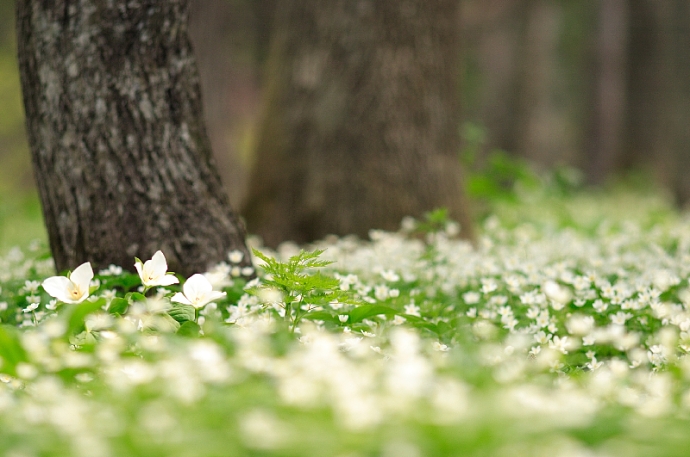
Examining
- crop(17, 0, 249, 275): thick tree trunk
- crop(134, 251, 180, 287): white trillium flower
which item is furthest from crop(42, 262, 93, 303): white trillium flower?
crop(17, 0, 249, 275): thick tree trunk

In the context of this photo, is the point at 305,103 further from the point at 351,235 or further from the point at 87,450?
the point at 87,450

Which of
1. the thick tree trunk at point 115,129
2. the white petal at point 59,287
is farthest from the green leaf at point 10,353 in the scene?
the thick tree trunk at point 115,129

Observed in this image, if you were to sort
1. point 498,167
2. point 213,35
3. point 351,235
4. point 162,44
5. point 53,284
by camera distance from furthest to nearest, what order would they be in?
point 213,35 → point 498,167 → point 351,235 → point 162,44 → point 53,284

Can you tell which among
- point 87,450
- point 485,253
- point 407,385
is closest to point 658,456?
point 407,385

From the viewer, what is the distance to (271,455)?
1.31m

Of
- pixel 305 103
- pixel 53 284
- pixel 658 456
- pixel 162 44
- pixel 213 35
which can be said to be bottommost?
pixel 658 456

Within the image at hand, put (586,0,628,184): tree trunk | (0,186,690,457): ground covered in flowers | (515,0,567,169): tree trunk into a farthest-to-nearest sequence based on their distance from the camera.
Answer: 1. (586,0,628,184): tree trunk
2. (515,0,567,169): tree trunk
3. (0,186,690,457): ground covered in flowers

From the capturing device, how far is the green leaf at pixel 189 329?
7.40 ft

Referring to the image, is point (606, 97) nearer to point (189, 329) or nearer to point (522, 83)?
point (522, 83)

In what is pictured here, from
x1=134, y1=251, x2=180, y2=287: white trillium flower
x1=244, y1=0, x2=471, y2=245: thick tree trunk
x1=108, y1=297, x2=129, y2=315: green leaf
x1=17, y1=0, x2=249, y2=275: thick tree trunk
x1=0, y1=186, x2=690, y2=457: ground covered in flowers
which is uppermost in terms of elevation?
x1=244, y1=0, x2=471, y2=245: thick tree trunk

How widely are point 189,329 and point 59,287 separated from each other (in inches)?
17.8

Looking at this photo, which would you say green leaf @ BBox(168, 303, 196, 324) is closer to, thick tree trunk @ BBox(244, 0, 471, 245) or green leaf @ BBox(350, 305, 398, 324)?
green leaf @ BBox(350, 305, 398, 324)

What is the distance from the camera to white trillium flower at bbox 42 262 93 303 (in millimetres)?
2197

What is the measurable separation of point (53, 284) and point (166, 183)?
1.00 metres
